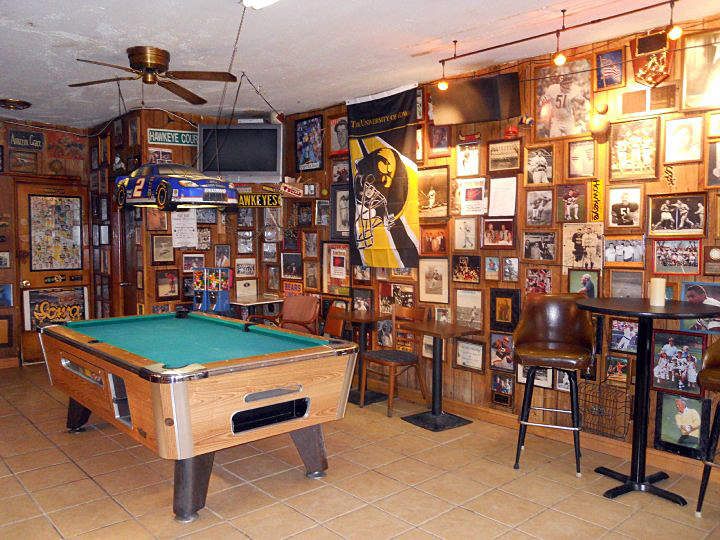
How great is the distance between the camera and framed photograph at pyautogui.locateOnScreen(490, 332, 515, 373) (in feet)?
15.9

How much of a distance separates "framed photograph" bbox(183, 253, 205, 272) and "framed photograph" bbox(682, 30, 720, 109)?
16.1 feet

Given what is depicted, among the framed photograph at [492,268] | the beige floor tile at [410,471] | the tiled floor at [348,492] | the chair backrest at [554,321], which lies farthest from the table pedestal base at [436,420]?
the framed photograph at [492,268]

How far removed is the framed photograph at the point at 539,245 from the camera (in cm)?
455

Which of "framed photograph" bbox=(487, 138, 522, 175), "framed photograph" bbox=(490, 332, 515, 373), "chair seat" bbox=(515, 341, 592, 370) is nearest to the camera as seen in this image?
"chair seat" bbox=(515, 341, 592, 370)

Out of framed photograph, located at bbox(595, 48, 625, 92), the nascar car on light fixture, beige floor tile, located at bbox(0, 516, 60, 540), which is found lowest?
beige floor tile, located at bbox(0, 516, 60, 540)

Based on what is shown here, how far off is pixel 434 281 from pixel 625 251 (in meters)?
1.70

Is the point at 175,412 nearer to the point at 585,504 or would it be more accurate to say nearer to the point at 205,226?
the point at 585,504

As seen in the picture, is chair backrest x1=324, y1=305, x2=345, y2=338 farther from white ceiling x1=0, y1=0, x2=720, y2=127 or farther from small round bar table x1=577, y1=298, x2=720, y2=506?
small round bar table x1=577, y1=298, x2=720, y2=506

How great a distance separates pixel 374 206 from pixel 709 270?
9.46 ft

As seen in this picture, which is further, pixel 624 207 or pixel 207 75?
pixel 624 207

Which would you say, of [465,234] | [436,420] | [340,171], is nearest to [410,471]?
[436,420]

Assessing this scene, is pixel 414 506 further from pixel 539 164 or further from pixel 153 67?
pixel 153 67

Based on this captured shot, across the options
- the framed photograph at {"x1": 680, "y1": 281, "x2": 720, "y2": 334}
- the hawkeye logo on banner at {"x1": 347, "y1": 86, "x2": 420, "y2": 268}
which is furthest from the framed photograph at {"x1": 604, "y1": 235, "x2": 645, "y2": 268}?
the hawkeye logo on banner at {"x1": 347, "y1": 86, "x2": 420, "y2": 268}

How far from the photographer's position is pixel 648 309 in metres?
3.34
